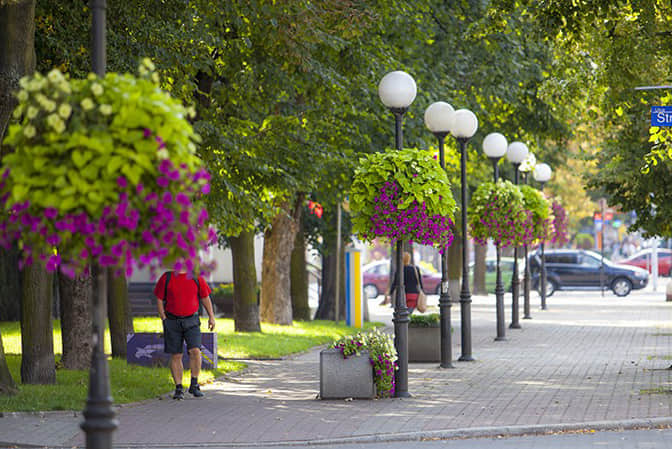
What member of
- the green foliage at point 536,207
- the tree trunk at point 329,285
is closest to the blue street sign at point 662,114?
the green foliage at point 536,207

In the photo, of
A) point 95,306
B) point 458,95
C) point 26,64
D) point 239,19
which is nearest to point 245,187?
point 239,19

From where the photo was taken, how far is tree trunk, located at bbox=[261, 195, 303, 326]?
26484mm

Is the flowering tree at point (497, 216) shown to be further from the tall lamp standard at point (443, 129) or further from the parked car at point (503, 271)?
the parked car at point (503, 271)

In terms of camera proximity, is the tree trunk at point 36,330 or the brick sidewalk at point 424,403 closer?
the brick sidewalk at point 424,403

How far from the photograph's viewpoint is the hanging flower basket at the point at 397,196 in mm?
14180

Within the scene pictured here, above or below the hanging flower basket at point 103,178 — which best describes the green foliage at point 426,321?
below

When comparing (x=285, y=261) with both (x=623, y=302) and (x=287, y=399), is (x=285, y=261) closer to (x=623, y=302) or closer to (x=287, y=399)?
(x=287, y=399)

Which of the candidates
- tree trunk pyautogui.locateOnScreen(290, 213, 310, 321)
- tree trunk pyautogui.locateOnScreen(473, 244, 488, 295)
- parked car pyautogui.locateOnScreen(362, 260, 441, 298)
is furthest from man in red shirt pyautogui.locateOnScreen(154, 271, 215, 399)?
tree trunk pyautogui.locateOnScreen(473, 244, 488, 295)

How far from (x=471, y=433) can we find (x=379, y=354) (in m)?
2.89

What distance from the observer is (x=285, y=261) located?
87.1 ft

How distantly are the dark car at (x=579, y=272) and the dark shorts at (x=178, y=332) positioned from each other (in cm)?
3391

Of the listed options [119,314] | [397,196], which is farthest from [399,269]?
[119,314]

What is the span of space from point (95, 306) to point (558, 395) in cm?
843

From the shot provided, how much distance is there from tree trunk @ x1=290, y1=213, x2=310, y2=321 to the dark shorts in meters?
15.7
